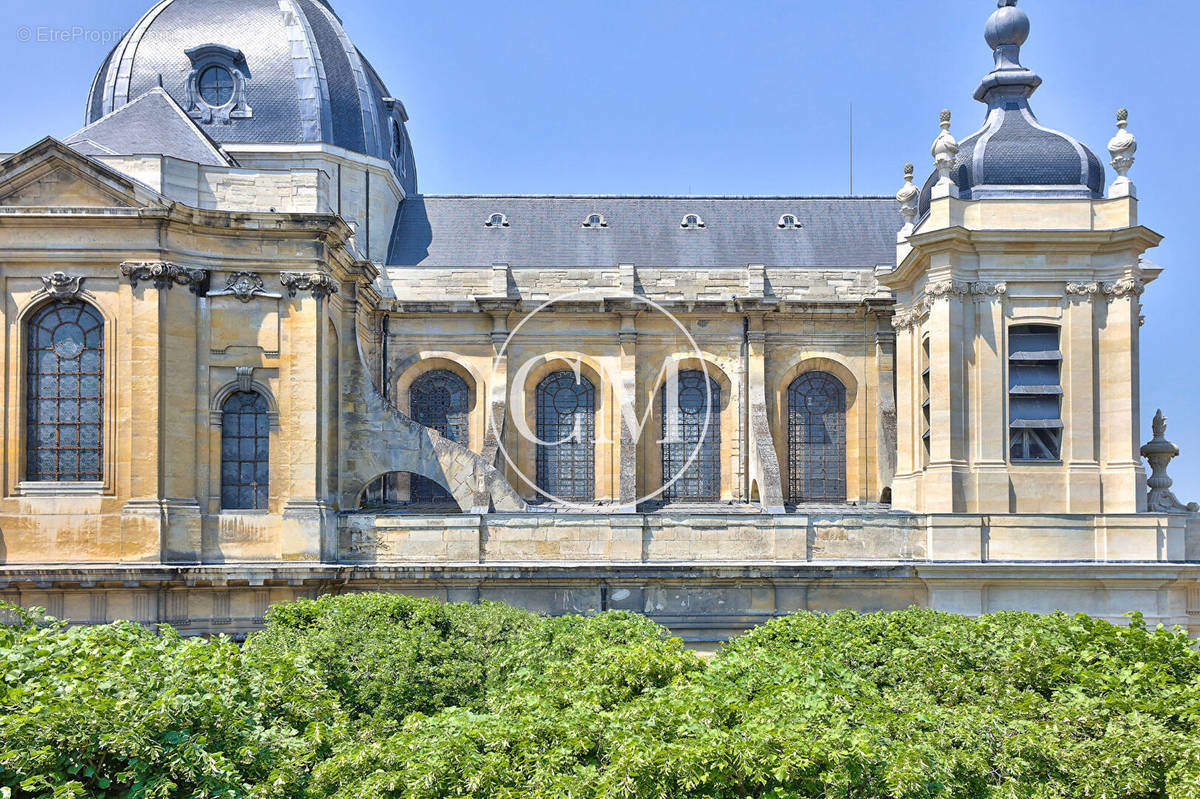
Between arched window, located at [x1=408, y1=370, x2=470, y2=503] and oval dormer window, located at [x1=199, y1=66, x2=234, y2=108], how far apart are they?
9780mm

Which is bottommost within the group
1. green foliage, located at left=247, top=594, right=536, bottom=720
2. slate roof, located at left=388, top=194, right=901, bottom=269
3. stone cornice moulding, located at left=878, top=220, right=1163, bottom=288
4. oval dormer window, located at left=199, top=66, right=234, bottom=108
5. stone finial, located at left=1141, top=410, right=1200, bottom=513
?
green foliage, located at left=247, top=594, right=536, bottom=720

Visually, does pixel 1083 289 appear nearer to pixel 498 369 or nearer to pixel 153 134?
pixel 498 369

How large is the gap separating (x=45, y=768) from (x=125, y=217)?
1502cm

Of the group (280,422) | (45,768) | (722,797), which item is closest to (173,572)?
(280,422)

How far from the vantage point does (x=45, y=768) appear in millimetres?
10133

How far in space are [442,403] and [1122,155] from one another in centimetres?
1809

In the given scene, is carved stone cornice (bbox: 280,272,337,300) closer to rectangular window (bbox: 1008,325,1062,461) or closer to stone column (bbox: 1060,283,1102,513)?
rectangular window (bbox: 1008,325,1062,461)

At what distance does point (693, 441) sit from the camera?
105 feet

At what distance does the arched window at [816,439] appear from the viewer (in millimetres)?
31484

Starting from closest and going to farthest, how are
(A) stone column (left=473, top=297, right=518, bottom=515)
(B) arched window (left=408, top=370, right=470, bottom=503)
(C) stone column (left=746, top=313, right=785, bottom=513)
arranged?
1. (C) stone column (left=746, top=313, right=785, bottom=513)
2. (A) stone column (left=473, top=297, right=518, bottom=515)
3. (B) arched window (left=408, top=370, right=470, bottom=503)

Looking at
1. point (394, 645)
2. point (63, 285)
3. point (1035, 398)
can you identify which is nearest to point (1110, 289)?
point (1035, 398)

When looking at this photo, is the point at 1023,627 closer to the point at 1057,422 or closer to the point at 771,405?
the point at 1057,422

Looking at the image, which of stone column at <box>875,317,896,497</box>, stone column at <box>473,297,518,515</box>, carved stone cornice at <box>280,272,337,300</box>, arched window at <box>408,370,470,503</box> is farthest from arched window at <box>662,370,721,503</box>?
carved stone cornice at <box>280,272,337,300</box>

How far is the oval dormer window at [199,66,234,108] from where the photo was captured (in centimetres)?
3269
